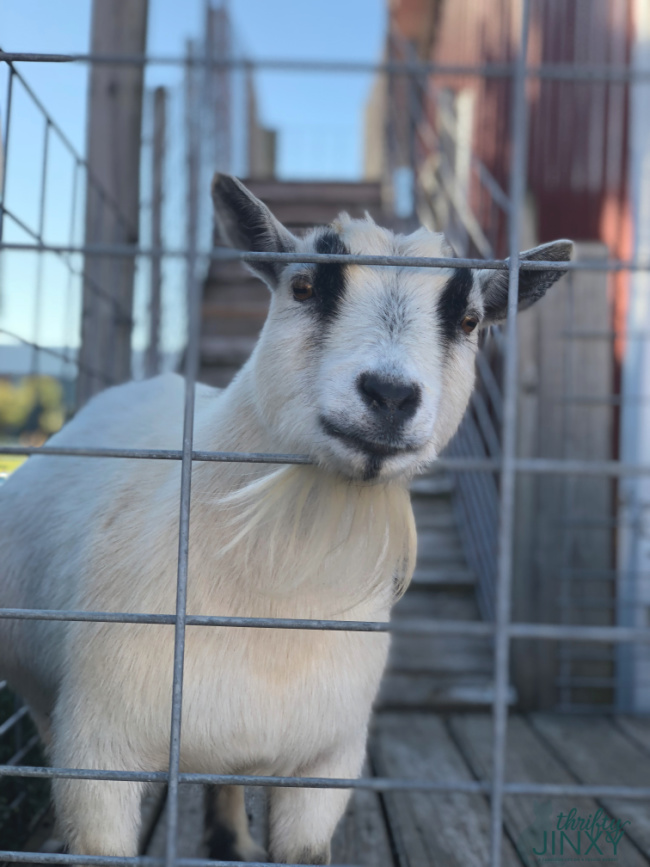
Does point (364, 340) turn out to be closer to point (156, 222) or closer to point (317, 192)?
point (156, 222)

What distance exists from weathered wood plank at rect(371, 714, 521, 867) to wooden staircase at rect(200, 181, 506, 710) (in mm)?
247

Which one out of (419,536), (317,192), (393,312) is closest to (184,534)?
(393,312)

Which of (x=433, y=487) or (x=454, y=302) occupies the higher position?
(x=454, y=302)

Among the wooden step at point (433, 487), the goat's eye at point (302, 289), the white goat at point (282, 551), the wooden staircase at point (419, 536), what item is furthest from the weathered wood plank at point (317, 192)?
the goat's eye at point (302, 289)

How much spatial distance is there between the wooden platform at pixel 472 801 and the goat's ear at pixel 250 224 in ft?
4.14

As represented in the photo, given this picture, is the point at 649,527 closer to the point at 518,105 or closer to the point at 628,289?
the point at 628,289

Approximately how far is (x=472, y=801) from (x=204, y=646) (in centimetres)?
140

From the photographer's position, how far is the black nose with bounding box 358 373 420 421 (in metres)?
1.41

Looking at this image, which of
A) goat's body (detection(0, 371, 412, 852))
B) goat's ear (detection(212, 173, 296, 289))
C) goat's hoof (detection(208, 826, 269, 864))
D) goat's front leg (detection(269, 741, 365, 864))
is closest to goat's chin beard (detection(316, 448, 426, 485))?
goat's body (detection(0, 371, 412, 852))

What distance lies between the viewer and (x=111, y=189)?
3.61 m

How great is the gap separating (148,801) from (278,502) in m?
1.41

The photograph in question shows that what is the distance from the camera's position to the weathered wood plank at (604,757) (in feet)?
7.93

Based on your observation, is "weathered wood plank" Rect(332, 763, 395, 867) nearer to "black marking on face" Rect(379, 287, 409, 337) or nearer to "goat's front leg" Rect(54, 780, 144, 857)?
"goat's front leg" Rect(54, 780, 144, 857)

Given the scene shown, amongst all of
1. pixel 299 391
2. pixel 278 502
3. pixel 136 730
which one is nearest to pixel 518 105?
pixel 299 391
